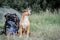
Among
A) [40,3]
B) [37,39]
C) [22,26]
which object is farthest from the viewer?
[40,3]

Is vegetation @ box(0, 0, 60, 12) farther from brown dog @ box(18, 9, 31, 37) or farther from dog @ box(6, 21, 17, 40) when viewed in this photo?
brown dog @ box(18, 9, 31, 37)

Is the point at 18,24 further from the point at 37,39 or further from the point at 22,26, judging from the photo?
the point at 37,39

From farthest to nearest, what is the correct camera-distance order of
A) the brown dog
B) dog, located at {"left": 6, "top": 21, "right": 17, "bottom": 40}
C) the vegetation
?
the vegetation → dog, located at {"left": 6, "top": 21, "right": 17, "bottom": 40} → the brown dog

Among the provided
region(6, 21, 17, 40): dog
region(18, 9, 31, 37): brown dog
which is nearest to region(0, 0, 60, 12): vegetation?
region(6, 21, 17, 40): dog

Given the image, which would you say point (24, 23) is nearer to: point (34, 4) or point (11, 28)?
point (11, 28)

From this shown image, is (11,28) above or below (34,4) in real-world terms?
below

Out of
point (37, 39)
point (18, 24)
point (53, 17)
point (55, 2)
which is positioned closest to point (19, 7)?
point (55, 2)

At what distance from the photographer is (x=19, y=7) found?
51.7ft

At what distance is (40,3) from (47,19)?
17.4 feet

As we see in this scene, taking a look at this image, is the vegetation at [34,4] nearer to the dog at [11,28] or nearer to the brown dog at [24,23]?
the dog at [11,28]

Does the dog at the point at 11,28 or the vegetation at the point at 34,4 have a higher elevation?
the vegetation at the point at 34,4

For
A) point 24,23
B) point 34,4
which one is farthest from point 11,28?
point 34,4

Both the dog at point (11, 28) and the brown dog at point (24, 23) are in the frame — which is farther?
the dog at point (11, 28)

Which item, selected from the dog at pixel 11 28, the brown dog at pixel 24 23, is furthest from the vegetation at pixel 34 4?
the brown dog at pixel 24 23
